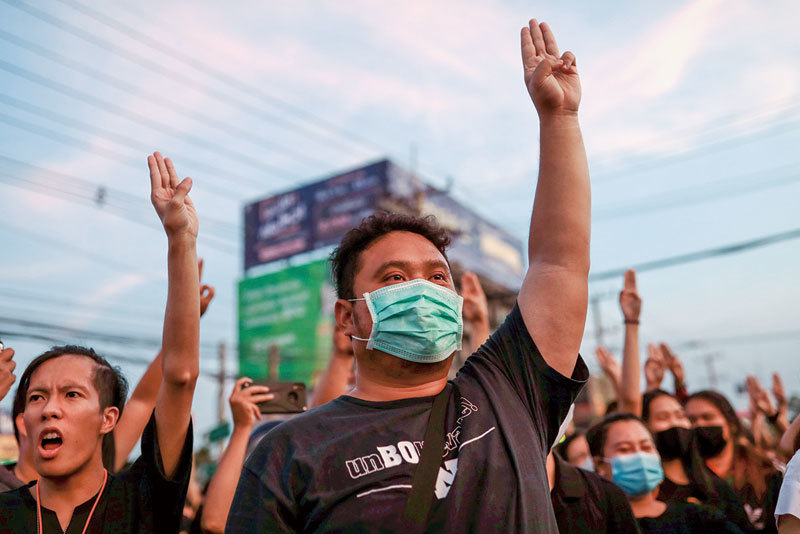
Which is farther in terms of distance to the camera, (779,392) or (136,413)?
(779,392)

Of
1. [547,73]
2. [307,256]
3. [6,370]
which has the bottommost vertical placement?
[6,370]

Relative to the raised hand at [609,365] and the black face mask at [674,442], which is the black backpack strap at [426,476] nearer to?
the black face mask at [674,442]

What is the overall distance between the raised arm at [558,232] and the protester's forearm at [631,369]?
286 centimetres

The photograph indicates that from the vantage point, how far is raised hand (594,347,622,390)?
5.57 metres

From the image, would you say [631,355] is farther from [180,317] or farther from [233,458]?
[180,317]

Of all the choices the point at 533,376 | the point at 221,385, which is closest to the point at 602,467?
the point at 533,376

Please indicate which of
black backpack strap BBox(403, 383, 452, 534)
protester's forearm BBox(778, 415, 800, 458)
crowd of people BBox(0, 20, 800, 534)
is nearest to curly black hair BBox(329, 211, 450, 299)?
crowd of people BBox(0, 20, 800, 534)

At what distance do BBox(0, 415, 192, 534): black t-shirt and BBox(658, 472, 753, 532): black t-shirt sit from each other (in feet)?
9.72

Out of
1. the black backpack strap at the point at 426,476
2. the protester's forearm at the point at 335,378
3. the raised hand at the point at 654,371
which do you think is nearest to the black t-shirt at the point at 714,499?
the raised hand at the point at 654,371

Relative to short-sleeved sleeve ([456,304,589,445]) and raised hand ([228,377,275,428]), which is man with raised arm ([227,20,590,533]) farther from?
raised hand ([228,377,275,428])

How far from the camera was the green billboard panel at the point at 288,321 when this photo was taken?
31.6m

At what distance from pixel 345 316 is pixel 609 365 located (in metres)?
3.79

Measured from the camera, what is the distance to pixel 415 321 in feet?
7.19

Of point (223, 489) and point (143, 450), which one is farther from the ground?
point (143, 450)
